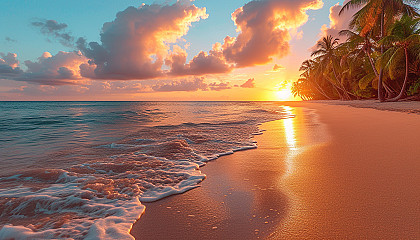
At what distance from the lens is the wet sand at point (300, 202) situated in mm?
1760

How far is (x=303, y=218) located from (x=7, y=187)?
3811 mm

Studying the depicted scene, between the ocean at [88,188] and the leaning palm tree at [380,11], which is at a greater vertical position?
the leaning palm tree at [380,11]

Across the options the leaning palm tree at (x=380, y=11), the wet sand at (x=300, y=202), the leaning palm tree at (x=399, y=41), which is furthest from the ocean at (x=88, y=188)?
the leaning palm tree at (x=380, y=11)

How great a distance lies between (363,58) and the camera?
3039 centimetres

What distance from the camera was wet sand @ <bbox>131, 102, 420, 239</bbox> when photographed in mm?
1760

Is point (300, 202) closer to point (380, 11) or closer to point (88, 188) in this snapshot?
point (88, 188)

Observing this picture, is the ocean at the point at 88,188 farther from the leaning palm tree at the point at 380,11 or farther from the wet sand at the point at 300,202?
the leaning palm tree at the point at 380,11

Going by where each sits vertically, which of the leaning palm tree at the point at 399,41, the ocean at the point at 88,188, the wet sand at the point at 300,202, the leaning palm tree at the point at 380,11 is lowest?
the ocean at the point at 88,188

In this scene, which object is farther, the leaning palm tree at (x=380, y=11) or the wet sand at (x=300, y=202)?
the leaning palm tree at (x=380, y=11)

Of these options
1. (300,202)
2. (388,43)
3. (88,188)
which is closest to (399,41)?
(388,43)

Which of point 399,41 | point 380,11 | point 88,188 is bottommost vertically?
point 88,188

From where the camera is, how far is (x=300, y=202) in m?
2.25

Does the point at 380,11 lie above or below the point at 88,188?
above

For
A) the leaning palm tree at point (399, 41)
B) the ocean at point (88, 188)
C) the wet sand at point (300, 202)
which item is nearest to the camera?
the wet sand at point (300, 202)
